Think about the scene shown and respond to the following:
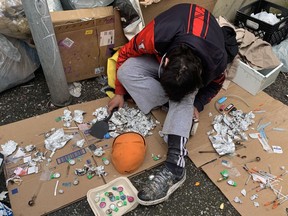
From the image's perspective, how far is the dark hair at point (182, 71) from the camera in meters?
1.29

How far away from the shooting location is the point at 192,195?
1.54 meters

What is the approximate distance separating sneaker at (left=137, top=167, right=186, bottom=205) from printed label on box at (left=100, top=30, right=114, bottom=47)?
39.2 inches

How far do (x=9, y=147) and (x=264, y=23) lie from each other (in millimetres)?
2170

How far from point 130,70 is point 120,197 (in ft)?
2.52

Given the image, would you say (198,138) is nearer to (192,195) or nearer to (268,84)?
(192,195)

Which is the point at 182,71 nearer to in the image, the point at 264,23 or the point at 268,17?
the point at 264,23

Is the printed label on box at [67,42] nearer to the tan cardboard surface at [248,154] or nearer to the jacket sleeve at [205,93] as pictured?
the tan cardboard surface at [248,154]

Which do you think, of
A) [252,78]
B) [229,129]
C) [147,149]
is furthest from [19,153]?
[252,78]

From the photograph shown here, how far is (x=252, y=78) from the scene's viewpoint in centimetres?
208

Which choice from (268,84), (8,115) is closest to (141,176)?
(8,115)

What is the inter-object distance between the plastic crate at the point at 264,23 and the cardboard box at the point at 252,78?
438 millimetres

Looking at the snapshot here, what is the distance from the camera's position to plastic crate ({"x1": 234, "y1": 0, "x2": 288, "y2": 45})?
7.86 feet

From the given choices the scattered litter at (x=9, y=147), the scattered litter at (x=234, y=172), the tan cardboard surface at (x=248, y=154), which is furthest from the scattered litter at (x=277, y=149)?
the scattered litter at (x=9, y=147)

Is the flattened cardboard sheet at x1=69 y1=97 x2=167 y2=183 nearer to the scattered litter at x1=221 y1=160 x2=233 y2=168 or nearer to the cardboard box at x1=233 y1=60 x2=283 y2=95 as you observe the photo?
the scattered litter at x1=221 y1=160 x2=233 y2=168
